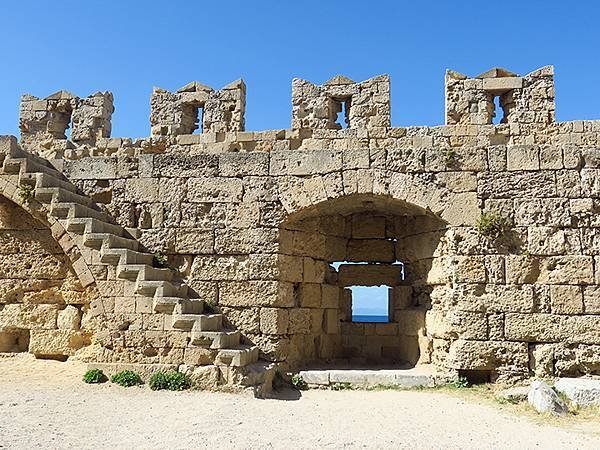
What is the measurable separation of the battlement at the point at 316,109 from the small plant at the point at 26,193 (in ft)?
7.06

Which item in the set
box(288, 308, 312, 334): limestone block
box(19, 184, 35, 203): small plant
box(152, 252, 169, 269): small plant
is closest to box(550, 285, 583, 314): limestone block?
box(288, 308, 312, 334): limestone block

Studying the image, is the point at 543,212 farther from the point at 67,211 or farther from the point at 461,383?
the point at 67,211

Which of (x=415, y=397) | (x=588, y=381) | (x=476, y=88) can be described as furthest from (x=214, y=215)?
(x=588, y=381)

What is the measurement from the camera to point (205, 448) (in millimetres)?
5254

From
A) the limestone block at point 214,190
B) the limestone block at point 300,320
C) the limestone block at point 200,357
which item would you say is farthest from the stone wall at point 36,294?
the limestone block at point 300,320

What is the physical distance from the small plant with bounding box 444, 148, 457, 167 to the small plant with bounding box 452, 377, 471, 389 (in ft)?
10.1

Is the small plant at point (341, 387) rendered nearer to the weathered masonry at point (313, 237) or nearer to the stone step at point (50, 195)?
the weathered masonry at point (313, 237)

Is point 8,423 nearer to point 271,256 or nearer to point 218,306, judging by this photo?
point 218,306

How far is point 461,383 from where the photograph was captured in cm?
802

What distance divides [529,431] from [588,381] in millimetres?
2013

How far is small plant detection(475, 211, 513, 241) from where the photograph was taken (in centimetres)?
809

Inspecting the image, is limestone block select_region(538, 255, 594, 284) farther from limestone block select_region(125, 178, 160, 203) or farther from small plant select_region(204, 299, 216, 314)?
limestone block select_region(125, 178, 160, 203)

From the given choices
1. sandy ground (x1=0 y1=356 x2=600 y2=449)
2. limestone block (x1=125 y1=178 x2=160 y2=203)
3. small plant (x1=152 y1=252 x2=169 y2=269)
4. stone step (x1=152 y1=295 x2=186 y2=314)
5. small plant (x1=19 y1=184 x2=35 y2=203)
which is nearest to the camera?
sandy ground (x1=0 y1=356 x2=600 y2=449)

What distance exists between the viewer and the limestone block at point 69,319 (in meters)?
8.62
